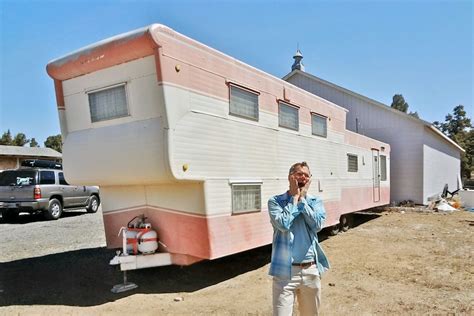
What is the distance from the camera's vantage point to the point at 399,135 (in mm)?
18125

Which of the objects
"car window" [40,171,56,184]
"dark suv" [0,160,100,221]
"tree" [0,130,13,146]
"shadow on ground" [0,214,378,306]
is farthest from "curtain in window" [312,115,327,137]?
"tree" [0,130,13,146]

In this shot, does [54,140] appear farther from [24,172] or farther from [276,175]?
[276,175]

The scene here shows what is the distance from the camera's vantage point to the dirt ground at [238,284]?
4895 mm

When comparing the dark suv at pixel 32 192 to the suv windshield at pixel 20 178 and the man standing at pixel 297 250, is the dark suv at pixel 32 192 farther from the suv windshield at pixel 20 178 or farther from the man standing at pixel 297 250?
the man standing at pixel 297 250

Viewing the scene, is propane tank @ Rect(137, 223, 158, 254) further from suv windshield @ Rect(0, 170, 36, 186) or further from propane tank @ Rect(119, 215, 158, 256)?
suv windshield @ Rect(0, 170, 36, 186)

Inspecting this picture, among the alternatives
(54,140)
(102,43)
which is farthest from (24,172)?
(54,140)

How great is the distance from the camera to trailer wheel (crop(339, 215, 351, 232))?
11.1 meters

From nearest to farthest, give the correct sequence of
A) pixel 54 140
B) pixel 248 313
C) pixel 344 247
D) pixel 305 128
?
pixel 248 313
pixel 305 128
pixel 344 247
pixel 54 140

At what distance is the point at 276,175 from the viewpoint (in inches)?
279

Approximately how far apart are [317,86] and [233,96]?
14297mm

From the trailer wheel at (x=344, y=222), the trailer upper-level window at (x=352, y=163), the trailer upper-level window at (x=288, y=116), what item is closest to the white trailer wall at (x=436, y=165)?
the trailer wheel at (x=344, y=222)

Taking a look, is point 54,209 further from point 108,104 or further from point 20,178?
point 108,104

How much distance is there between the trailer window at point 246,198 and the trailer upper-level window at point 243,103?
3.90 feet

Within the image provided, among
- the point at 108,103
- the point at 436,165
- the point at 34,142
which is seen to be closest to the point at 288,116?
the point at 108,103
